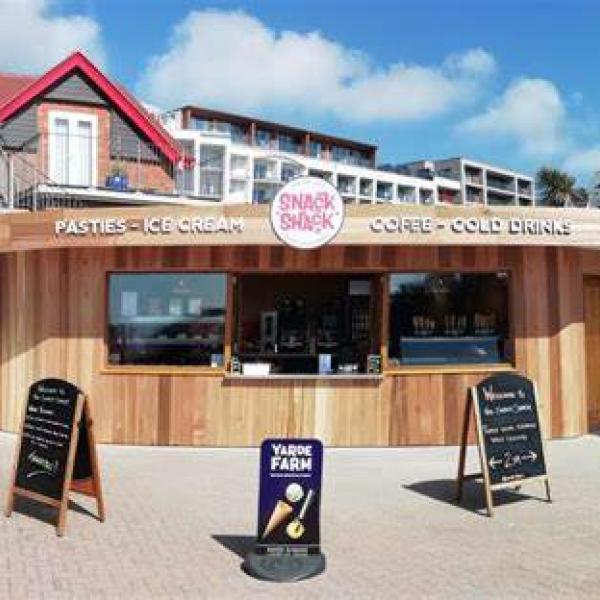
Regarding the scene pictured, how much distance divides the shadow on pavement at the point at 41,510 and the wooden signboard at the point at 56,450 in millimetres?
192

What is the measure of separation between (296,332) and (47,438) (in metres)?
4.60

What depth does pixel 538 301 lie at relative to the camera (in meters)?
11.5

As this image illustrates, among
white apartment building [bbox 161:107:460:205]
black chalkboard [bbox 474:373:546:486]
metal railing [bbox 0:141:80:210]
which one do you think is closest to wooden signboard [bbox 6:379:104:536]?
black chalkboard [bbox 474:373:546:486]

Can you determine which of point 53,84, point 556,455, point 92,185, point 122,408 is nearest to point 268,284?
point 122,408

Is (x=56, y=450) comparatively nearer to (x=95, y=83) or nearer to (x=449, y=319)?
(x=449, y=319)

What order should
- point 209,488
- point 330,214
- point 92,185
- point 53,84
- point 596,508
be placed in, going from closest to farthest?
1. point 596,508
2. point 209,488
3. point 330,214
4. point 92,185
5. point 53,84

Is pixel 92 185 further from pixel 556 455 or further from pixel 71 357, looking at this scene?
pixel 556 455

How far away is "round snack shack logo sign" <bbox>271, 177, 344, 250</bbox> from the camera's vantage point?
33.9 ft

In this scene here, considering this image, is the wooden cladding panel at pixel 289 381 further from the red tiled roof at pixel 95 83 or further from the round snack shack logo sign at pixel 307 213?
the red tiled roof at pixel 95 83

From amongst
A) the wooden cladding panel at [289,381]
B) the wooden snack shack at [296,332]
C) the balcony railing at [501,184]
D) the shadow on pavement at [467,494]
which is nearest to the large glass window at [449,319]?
the wooden snack shack at [296,332]

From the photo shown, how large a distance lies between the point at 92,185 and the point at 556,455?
16035 mm

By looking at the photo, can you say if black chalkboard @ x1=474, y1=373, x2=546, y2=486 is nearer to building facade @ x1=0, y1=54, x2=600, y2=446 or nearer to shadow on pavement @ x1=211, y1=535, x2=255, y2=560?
shadow on pavement @ x1=211, y1=535, x2=255, y2=560

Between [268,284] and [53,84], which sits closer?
[268,284]

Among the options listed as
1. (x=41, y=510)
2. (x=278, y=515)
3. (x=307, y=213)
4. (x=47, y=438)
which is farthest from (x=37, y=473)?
(x=307, y=213)
